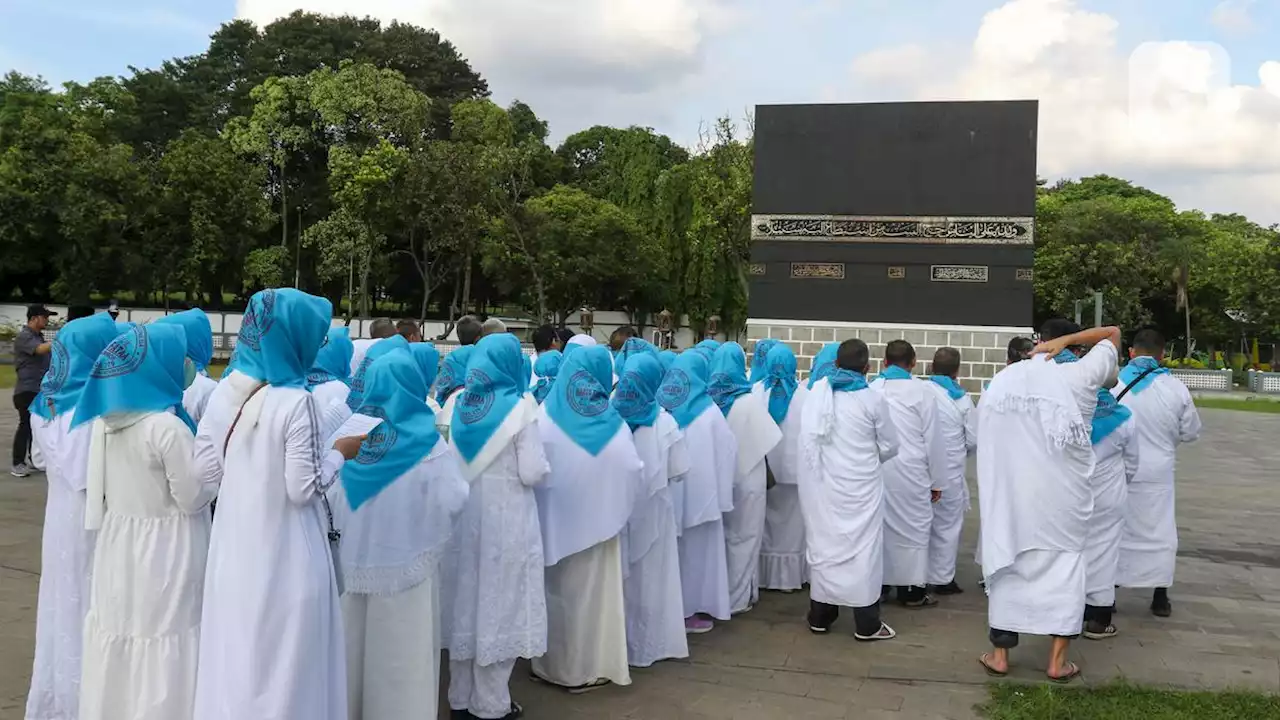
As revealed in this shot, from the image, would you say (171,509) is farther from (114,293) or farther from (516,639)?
(114,293)

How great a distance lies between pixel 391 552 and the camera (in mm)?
3646

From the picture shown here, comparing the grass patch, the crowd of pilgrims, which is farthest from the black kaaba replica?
the grass patch

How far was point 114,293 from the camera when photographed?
3238cm

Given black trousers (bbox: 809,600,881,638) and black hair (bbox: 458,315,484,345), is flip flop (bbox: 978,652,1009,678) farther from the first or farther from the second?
black hair (bbox: 458,315,484,345)

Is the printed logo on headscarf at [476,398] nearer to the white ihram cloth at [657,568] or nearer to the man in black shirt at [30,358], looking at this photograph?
the white ihram cloth at [657,568]

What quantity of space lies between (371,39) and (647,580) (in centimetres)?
3523

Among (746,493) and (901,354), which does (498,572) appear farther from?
(901,354)

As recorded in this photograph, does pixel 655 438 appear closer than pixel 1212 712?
No

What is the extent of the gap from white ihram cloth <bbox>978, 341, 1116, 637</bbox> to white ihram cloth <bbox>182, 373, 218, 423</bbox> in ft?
14.6

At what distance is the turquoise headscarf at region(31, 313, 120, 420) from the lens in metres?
4.23

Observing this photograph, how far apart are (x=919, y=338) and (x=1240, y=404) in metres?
18.7

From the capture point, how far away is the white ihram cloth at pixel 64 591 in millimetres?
3926

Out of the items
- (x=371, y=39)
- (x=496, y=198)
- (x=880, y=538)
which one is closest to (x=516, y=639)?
(x=880, y=538)

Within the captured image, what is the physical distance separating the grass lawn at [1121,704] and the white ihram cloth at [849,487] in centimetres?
93
